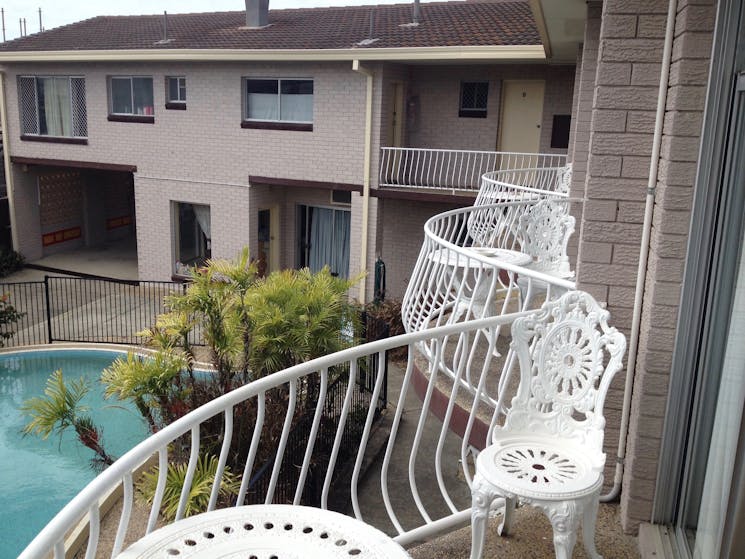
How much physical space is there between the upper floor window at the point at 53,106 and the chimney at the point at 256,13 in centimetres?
455

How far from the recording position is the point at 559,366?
3.18 meters

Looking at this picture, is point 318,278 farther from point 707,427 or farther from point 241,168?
point 241,168

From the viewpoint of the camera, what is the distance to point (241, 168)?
16.2 metres

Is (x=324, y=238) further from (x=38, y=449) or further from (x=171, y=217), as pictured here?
(x=38, y=449)

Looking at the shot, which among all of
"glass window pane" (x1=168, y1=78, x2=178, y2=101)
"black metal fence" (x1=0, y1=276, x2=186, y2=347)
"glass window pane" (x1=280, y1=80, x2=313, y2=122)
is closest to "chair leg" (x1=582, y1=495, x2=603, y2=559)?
"black metal fence" (x1=0, y1=276, x2=186, y2=347)

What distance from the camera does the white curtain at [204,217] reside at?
1740 cm

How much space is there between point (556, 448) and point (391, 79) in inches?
510

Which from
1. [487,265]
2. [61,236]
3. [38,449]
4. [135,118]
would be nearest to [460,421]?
[487,265]

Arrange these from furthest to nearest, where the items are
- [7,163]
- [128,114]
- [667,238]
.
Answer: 1. [7,163]
2. [128,114]
3. [667,238]

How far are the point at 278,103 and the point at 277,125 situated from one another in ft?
1.62

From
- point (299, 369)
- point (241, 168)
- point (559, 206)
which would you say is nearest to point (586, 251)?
point (299, 369)

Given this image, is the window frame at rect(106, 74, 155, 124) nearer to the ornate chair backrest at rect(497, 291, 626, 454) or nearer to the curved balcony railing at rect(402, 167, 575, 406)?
the curved balcony railing at rect(402, 167, 575, 406)

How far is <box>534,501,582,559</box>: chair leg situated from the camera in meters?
2.64

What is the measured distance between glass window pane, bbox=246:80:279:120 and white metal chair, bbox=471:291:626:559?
13579 mm
